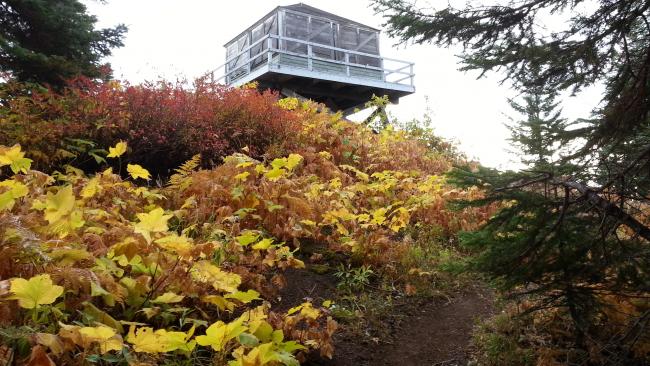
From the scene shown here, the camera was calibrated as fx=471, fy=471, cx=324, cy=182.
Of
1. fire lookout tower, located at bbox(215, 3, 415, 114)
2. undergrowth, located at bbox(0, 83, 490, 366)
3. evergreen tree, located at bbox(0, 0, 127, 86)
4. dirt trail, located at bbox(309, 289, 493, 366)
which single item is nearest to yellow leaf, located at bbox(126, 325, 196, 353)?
undergrowth, located at bbox(0, 83, 490, 366)

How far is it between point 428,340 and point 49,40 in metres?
9.14

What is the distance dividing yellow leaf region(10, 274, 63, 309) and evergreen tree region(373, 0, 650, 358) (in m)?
2.06

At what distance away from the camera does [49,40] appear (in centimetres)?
910

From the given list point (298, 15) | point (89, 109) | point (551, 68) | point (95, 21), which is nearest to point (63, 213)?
point (551, 68)

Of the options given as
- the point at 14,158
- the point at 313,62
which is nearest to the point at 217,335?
the point at 14,158

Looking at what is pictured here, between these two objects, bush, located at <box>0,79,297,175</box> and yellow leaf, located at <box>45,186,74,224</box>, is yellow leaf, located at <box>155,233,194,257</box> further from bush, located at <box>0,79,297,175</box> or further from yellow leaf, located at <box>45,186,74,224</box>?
bush, located at <box>0,79,297,175</box>

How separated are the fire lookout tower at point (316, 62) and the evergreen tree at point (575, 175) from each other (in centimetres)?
1212

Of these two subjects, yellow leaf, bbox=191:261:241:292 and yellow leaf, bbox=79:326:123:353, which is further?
yellow leaf, bbox=191:261:241:292

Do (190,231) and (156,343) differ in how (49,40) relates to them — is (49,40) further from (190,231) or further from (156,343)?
(156,343)

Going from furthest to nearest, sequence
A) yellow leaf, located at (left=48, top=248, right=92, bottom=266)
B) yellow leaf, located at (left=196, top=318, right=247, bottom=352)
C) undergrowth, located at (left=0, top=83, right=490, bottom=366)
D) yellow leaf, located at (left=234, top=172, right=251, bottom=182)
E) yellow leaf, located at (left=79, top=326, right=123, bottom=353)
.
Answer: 1. yellow leaf, located at (left=234, top=172, right=251, bottom=182)
2. yellow leaf, located at (left=48, top=248, right=92, bottom=266)
3. undergrowth, located at (left=0, top=83, right=490, bottom=366)
4. yellow leaf, located at (left=196, top=318, right=247, bottom=352)
5. yellow leaf, located at (left=79, top=326, right=123, bottom=353)

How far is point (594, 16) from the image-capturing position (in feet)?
9.41

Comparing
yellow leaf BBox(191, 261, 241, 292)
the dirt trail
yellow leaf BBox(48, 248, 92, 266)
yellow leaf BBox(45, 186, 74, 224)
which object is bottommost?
the dirt trail

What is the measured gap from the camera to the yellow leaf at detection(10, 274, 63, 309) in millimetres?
1774

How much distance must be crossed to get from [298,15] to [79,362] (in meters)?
16.9
